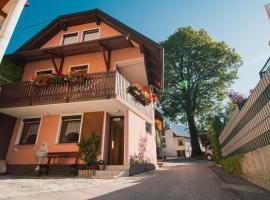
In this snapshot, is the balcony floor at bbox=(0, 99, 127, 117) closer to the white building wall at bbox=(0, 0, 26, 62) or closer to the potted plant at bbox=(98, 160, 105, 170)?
the potted plant at bbox=(98, 160, 105, 170)

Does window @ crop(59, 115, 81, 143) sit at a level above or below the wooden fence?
above

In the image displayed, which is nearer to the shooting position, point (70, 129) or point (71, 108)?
point (71, 108)

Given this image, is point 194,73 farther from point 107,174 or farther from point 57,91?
point 107,174

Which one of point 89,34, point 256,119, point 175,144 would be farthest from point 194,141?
point 175,144

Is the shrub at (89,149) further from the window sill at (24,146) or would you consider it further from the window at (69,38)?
the window at (69,38)

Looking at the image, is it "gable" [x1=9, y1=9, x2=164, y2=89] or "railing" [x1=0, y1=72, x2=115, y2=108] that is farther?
"gable" [x1=9, y1=9, x2=164, y2=89]

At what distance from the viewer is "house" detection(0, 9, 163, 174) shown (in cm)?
874

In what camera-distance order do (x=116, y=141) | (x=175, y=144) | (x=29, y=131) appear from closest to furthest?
(x=29, y=131)
(x=116, y=141)
(x=175, y=144)

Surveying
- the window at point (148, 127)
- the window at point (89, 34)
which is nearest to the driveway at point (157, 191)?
the window at point (148, 127)

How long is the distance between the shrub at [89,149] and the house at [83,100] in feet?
1.15

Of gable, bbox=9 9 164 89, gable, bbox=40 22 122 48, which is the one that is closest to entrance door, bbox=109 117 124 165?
gable, bbox=9 9 164 89

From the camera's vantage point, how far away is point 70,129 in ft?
32.3

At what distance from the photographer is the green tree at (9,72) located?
10500mm

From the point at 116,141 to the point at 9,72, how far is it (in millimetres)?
8118
